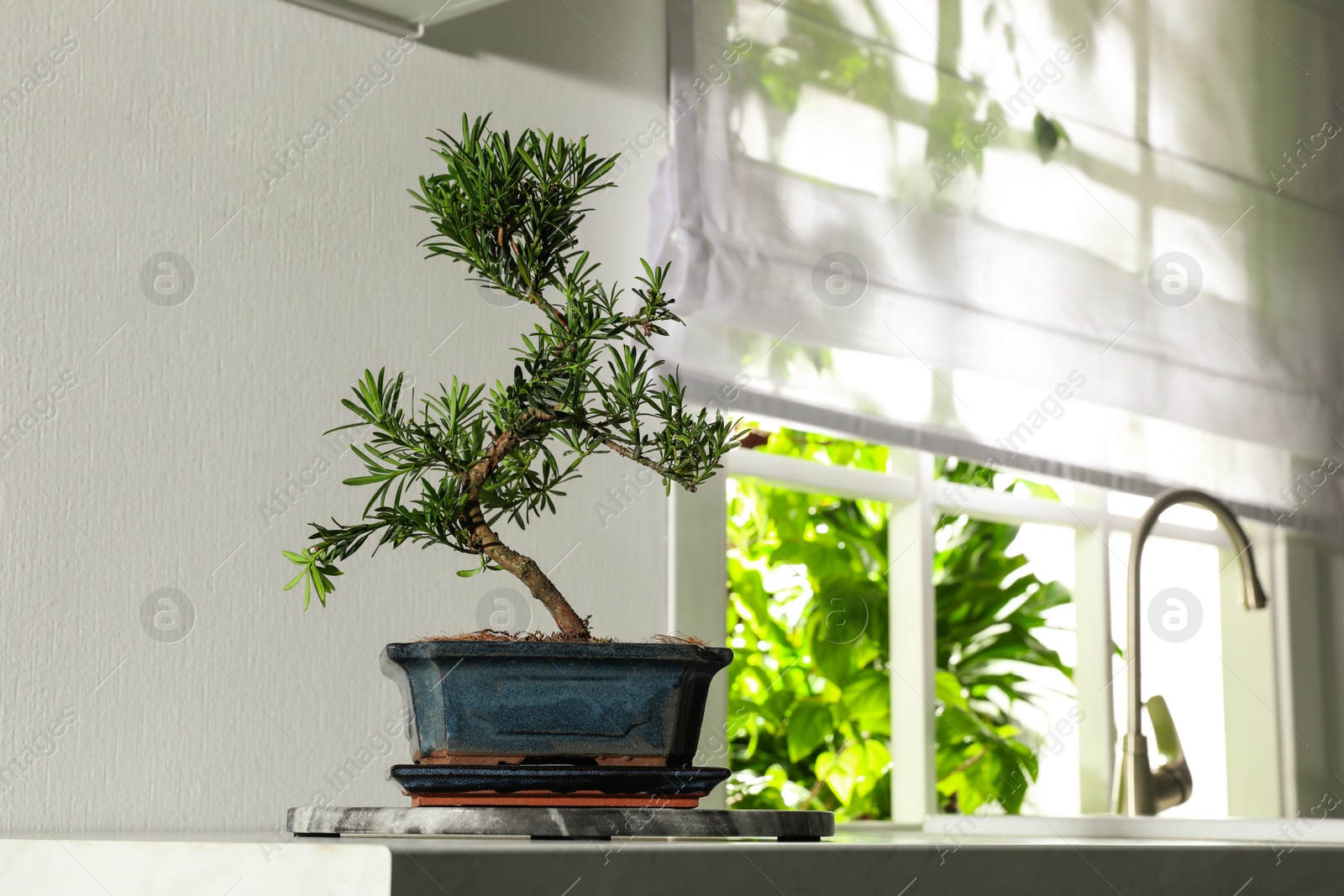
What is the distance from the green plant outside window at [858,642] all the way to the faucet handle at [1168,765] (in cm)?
115

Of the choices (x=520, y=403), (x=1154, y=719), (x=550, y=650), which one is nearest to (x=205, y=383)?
(x=520, y=403)

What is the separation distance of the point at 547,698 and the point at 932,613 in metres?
1.43

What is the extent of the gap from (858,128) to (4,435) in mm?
1175

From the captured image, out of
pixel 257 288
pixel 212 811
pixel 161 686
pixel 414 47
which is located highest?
pixel 414 47

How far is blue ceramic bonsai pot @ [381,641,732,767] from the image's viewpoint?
0.75 meters

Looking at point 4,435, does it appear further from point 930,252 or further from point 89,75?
point 930,252

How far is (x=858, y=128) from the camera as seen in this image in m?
1.92

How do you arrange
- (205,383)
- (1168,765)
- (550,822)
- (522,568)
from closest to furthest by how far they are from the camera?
(550,822) → (522,568) → (205,383) → (1168,765)

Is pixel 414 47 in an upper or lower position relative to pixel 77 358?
upper

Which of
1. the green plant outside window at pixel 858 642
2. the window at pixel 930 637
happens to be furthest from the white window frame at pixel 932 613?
the green plant outside window at pixel 858 642

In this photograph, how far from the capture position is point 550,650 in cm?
75

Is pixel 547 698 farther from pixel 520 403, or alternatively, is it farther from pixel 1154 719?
pixel 1154 719

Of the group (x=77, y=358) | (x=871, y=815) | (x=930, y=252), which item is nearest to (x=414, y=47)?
(x=77, y=358)

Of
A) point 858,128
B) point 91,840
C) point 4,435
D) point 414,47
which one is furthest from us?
point 858,128
